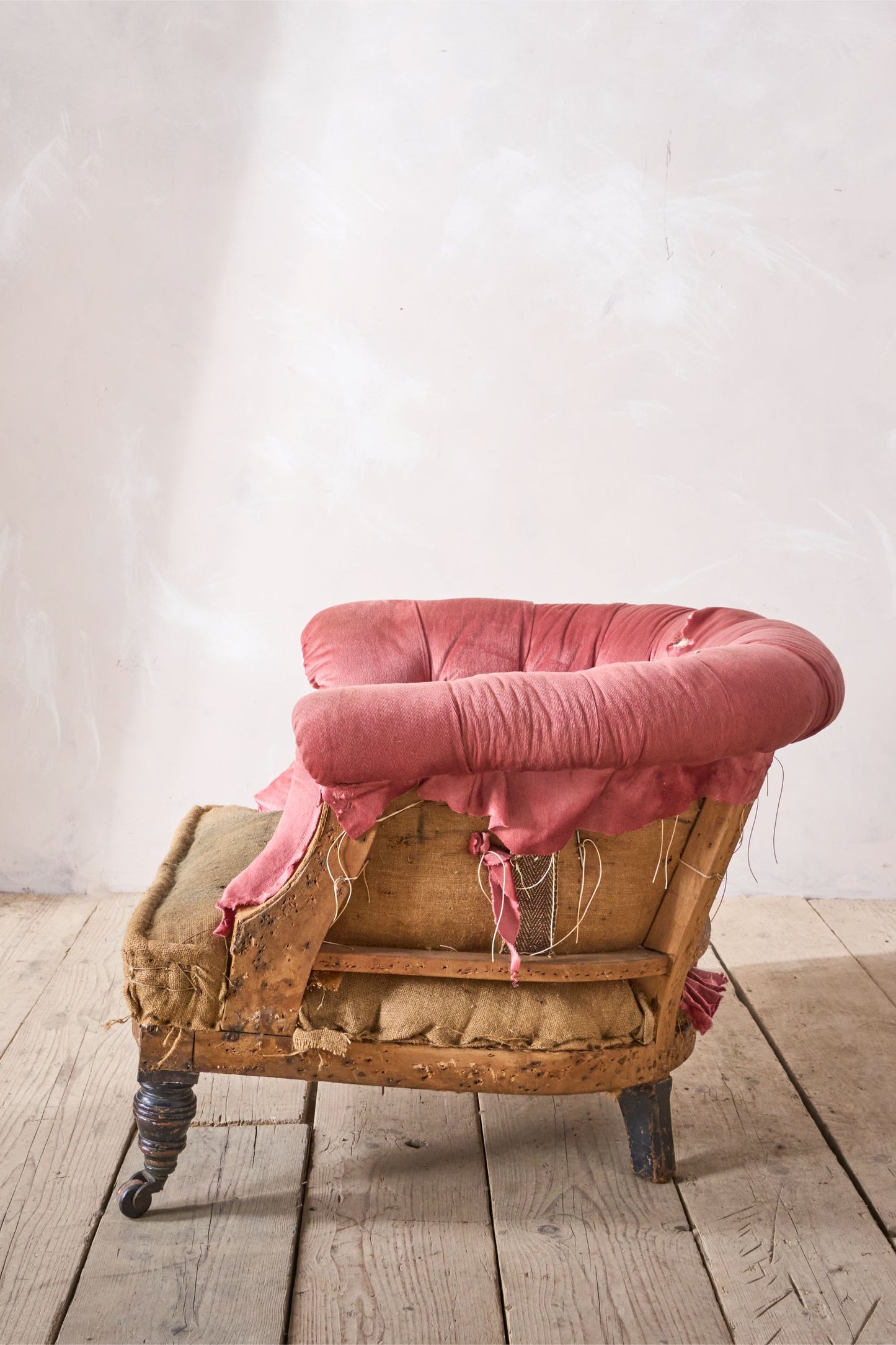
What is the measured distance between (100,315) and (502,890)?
165cm

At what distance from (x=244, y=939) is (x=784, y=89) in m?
2.07

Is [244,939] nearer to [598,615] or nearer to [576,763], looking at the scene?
[576,763]

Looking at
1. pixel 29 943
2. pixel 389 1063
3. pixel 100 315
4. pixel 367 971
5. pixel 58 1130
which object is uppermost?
pixel 100 315

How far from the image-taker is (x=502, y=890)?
122 centimetres

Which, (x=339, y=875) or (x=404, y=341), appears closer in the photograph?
(x=339, y=875)

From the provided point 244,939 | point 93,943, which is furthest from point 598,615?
point 93,943

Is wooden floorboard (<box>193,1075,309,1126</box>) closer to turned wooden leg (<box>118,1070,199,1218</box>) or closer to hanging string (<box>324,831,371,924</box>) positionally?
turned wooden leg (<box>118,1070,199,1218</box>)

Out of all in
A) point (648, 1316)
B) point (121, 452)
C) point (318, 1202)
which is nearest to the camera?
point (648, 1316)

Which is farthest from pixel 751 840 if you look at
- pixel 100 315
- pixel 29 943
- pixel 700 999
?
pixel 100 315

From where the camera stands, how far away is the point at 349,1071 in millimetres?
1261

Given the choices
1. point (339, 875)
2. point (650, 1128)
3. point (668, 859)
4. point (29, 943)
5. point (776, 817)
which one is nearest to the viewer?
point (339, 875)

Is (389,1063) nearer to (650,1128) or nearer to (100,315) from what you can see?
(650,1128)

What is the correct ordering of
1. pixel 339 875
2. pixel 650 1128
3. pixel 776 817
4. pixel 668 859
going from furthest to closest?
pixel 776 817 < pixel 650 1128 < pixel 668 859 < pixel 339 875

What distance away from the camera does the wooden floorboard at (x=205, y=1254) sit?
45.4 inches
